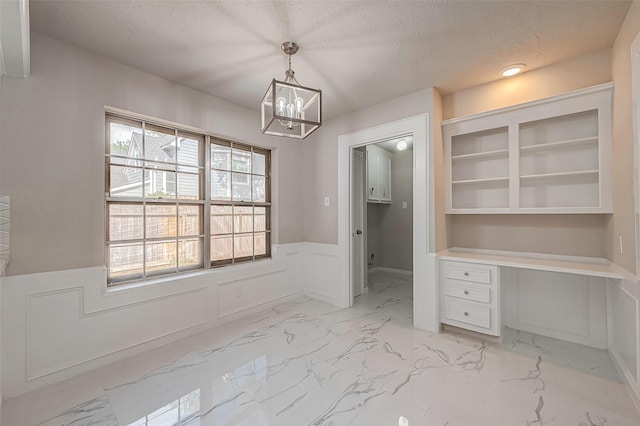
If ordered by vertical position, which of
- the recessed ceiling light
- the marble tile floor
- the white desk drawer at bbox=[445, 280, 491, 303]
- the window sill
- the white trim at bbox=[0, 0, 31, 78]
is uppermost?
the recessed ceiling light

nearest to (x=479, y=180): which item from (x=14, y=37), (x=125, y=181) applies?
(x=125, y=181)

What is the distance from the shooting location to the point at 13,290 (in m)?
1.82

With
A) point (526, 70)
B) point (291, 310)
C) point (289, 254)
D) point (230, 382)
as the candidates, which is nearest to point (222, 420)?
point (230, 382)

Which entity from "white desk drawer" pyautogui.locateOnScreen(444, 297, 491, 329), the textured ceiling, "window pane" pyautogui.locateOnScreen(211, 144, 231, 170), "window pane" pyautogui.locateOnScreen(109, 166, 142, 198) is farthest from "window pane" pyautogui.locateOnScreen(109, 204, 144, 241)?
"white desk drawer" pyautogui.locateOnScreen(444, 297, 491, 329)

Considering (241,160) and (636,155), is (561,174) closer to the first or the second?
(636,155)

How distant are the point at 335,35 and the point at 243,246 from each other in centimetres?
251

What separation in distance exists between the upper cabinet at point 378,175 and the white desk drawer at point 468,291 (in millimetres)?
2301

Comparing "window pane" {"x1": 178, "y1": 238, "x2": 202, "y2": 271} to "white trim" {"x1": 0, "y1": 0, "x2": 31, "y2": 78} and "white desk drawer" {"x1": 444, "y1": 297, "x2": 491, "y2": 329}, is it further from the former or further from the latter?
"white desk drawer" {"x1": 444, "y1": 297, "x2": 491, "y2": 329}

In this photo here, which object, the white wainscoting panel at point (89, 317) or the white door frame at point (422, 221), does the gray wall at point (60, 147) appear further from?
the white door frame at point (422, 221)

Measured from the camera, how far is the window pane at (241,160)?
3.30m

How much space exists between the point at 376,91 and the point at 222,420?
3.17 metres

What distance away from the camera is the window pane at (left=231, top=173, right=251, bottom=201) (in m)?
3.28

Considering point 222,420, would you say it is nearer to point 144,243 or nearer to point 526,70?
point 144,243

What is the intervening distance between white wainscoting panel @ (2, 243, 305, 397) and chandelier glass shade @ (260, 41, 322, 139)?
1.88 meters
